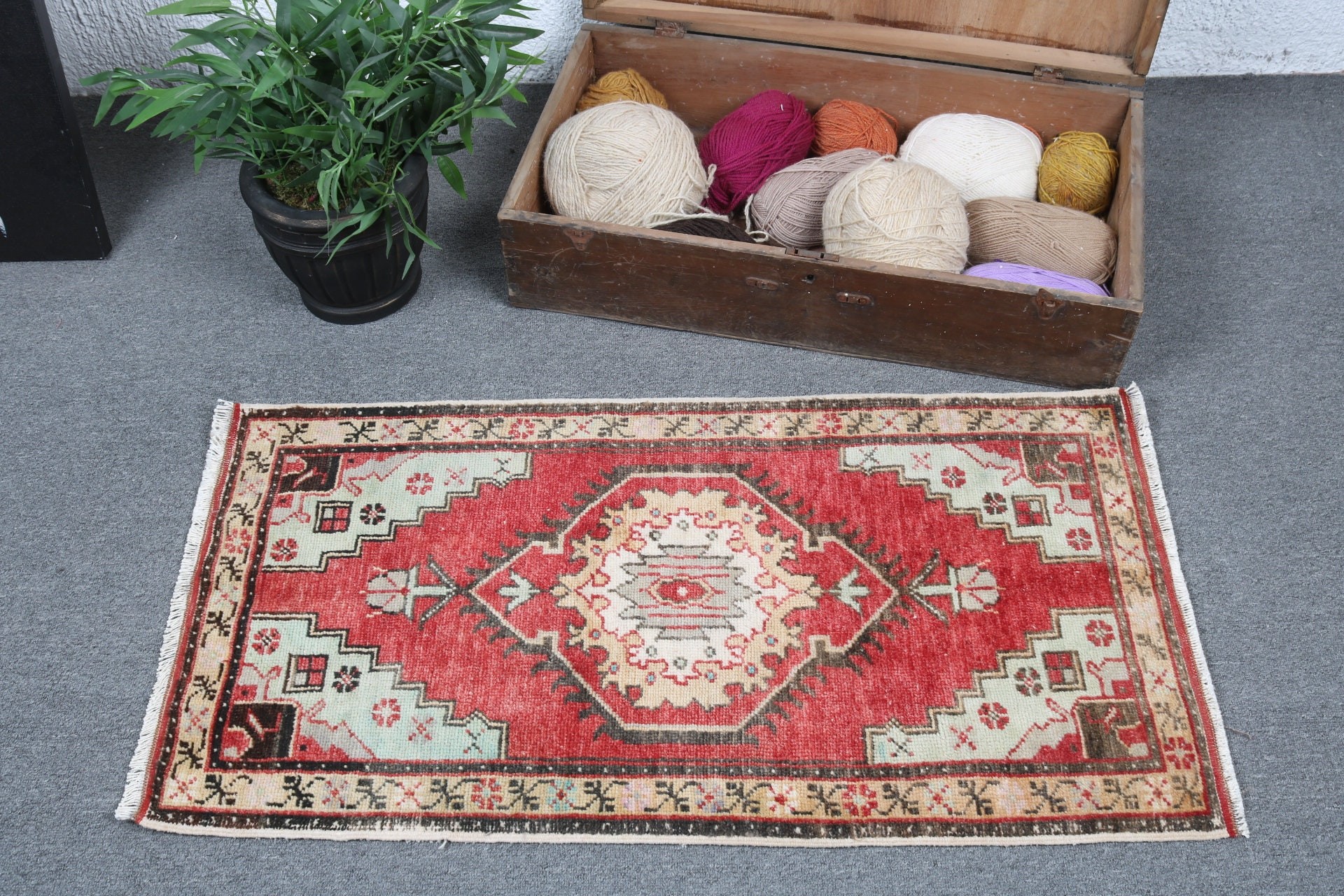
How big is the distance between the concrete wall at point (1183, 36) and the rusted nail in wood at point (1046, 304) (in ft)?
3.30

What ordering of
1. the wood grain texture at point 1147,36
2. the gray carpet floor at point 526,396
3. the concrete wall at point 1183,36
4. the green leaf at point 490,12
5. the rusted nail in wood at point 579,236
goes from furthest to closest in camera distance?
the concrete wall at point 1183,36
the wood grain texture at point 1147,36
the rusted nail in wood at point 579,236
the green leaf at point 490,12
the gray carpet floor at point 526,396

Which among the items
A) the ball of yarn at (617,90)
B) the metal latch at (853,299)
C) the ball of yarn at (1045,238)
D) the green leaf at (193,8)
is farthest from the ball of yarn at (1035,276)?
the green leaf at (193,8)

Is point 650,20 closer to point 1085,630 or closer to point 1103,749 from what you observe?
point 1085,630

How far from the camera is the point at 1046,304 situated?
1629 mm

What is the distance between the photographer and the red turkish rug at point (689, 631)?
1401mm

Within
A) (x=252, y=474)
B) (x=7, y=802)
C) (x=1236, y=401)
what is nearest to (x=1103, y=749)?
(x=1236, y=401)

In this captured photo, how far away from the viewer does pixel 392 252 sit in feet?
5.90

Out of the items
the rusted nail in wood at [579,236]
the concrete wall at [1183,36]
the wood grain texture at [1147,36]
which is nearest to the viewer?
the rusted nail in wood at [579,236]

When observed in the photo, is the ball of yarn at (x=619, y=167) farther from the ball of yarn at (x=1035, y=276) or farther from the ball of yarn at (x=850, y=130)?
the ball of yarn at (x=1035, y=276)

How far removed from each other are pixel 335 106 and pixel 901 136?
1.09 m

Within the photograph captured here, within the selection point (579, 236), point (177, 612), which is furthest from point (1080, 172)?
point (177, 612)

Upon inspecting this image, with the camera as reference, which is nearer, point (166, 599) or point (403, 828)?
point (403, 828)

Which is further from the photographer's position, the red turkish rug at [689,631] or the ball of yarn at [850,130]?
the ball of yarn at [850,130]

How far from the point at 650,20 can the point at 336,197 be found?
2.48 feet
